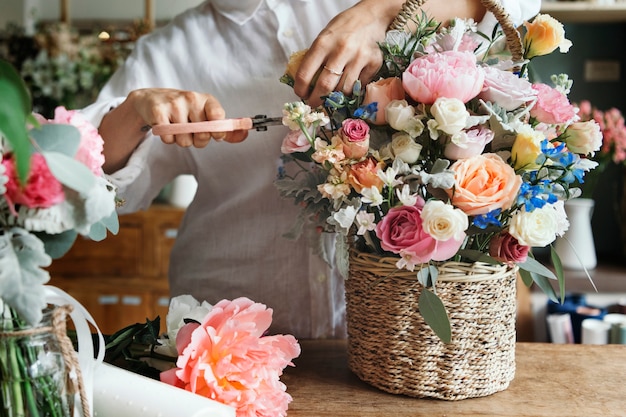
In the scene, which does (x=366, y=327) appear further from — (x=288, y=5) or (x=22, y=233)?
(x=288, y=5)

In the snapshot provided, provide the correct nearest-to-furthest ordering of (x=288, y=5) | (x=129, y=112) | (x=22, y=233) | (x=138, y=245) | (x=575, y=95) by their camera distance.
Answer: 1. (x=22, y=233)
2. (x=129, y=112)
3. (x=288, y=5)
4. (x=575, y=95)
5. (x=138, y=245)

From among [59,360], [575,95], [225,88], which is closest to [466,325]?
[59,360]

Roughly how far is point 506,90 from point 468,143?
0.08m

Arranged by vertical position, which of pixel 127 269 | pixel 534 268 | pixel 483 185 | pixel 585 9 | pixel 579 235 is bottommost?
pixel 127 269

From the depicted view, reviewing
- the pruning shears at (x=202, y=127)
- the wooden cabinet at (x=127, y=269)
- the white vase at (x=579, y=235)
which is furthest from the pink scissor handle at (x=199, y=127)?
the wooden cabinet at (x=127, y=269)

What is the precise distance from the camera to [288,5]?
1.13 metres

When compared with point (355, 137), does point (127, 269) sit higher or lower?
lower

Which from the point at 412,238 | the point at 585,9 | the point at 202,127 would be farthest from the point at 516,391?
the point at 585,9

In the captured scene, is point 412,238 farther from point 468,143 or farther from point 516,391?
point 516,391

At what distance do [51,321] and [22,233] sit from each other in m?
0.09

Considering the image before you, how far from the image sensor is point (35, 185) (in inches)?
20.4

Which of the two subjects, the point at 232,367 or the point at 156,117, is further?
the point at 156,117

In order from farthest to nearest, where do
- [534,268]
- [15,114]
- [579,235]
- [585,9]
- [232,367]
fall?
[585,9]
[579,235]
[534,268]
[232,367]
[15,114]

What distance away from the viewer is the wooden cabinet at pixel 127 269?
2.83 meters
